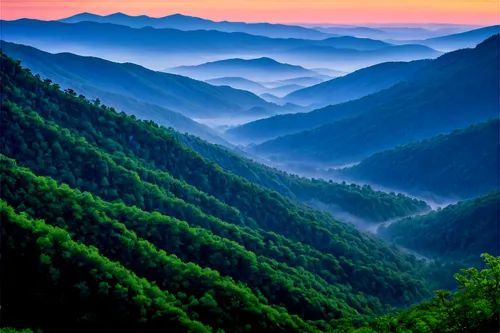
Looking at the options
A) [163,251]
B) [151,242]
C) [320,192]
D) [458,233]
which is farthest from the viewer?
[320,192]

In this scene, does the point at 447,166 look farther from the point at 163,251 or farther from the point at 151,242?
the point at 163,251

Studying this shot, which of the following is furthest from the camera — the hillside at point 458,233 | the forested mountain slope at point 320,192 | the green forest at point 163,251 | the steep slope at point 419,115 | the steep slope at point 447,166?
the steep slope at point 419,115

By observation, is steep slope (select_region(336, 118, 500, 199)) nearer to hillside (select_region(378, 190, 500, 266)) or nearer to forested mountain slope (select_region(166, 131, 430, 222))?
forested mountain slope (select_region(166, 131, 430, 222))

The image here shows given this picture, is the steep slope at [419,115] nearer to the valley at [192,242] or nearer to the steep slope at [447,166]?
the steep slope at [447,166]

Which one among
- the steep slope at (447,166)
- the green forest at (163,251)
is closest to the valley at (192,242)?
the green forest at (163,251)

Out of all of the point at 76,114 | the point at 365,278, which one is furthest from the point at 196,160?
the point at 365,278

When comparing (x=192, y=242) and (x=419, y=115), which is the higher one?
(x=419, y=115)

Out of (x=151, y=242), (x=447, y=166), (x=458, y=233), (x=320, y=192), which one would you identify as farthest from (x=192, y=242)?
(x=447, y=166)

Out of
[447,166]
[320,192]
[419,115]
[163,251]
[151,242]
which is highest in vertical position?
[419,115]
